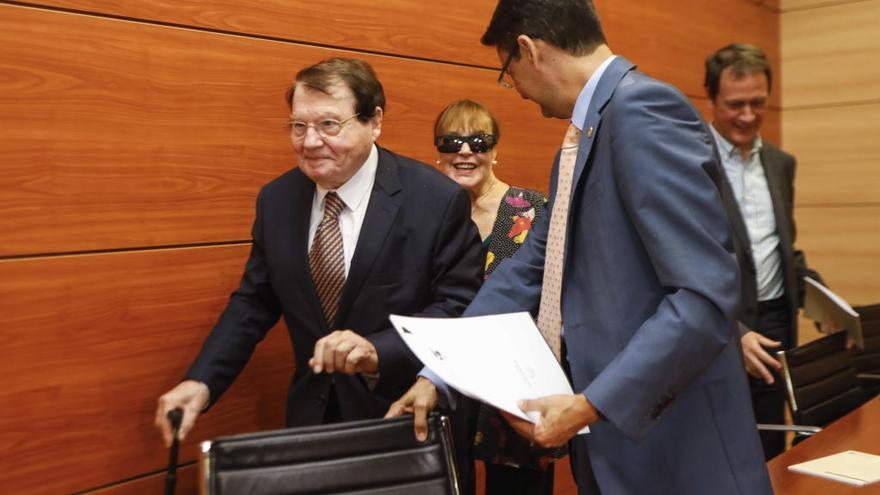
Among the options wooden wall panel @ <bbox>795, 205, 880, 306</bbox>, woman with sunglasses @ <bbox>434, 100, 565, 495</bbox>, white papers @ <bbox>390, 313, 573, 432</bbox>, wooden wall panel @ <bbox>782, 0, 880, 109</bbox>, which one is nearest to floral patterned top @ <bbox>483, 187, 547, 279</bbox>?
woman with sunglasses @ <bbox>434, 100, 565, 495</bbox>

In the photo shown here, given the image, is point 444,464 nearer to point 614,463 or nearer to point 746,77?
point 614,463

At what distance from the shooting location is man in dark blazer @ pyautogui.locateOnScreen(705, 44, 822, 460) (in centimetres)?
358

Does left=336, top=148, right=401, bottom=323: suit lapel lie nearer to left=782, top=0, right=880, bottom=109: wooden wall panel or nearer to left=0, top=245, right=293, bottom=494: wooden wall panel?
left=0, top=245, right=293, bottom=494: wooden wall panel

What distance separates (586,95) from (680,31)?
3.63m

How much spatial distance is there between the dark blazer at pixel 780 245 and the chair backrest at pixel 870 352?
249 mm

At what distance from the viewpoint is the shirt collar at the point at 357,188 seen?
7.63 ft

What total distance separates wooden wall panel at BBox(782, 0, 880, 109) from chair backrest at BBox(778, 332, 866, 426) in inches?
124

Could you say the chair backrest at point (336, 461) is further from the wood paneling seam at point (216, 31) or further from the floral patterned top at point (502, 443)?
the wood paneling seam at point (216, 31)

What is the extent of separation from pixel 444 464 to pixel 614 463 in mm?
358

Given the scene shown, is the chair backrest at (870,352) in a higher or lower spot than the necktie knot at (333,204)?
lower

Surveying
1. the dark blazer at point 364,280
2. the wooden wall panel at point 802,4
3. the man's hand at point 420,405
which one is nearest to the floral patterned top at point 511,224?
the dark blazer at point 364,280

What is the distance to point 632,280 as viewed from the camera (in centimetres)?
165

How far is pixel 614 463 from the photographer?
173 cm

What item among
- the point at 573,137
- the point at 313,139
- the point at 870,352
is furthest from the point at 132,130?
the point at 870,352
